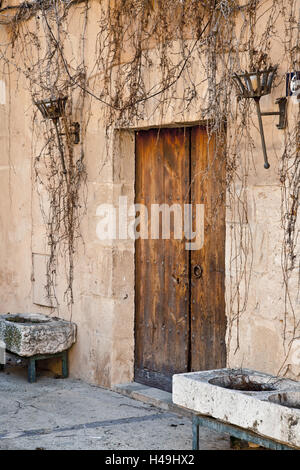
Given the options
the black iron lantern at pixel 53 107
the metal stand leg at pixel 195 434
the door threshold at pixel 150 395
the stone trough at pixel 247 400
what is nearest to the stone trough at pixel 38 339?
the door threshold at pixel 150 395

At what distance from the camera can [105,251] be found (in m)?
6.36

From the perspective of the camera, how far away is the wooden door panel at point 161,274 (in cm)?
590

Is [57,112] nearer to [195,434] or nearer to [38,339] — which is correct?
[38,339]

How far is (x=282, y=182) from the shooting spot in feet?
15.5

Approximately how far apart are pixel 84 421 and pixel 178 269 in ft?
4.65

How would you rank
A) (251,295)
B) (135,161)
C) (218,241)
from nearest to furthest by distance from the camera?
(251,295) → (218,241) → (135,161)

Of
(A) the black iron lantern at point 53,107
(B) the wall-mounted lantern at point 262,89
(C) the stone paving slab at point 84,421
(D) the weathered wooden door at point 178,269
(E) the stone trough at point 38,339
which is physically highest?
(A) the black iron lantern at point 53,107

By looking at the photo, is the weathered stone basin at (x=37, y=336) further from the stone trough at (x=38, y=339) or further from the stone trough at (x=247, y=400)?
the stone trough at (x=247, y=400)

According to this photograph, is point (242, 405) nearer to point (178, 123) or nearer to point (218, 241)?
point (218, 241)

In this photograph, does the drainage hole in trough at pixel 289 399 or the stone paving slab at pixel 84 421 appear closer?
the drainage hole in trough at pixel 289 399

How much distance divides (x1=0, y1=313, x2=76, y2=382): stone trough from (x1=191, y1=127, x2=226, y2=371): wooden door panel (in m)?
1.35

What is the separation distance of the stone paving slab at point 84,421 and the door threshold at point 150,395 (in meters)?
0.04
